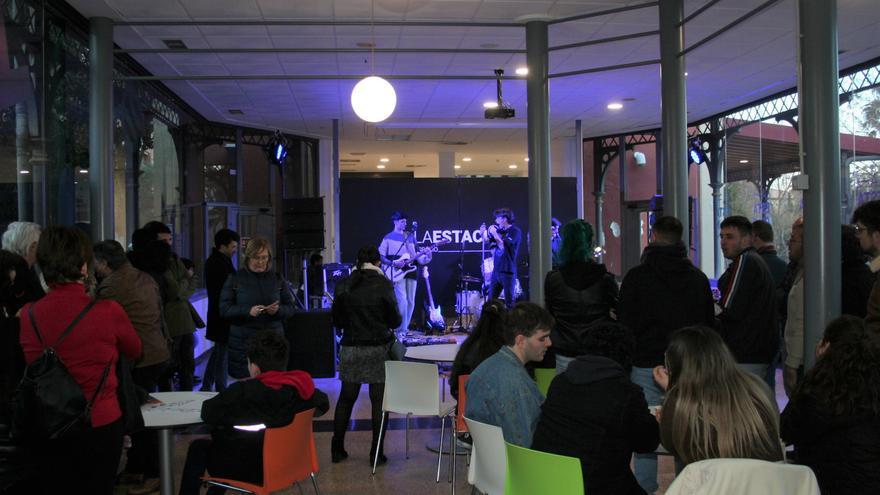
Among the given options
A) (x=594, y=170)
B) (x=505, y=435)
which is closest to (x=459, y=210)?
(x=594, y=170)

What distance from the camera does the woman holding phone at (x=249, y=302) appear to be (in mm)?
5875

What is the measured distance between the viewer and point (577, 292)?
466 centimetres

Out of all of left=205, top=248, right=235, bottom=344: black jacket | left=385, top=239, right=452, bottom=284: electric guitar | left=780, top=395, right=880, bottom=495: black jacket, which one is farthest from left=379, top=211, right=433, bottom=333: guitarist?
left=780, top=395, right=880, bottom=495: black jacket

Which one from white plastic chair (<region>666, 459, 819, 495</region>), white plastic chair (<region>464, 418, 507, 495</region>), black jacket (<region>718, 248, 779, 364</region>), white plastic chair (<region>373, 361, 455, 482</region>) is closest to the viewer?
white plastic chair (<region>666, 459, 819, 495</region>)

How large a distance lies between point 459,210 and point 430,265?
117 centimetres

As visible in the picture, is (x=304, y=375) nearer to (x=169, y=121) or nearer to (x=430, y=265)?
(x=169, y=121)

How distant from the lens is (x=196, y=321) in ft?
23.7

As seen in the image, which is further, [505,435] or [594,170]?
[594,170]

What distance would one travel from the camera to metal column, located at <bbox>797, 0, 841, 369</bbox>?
4184 millimetres

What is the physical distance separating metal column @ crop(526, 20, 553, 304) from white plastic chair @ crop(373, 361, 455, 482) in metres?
2.62

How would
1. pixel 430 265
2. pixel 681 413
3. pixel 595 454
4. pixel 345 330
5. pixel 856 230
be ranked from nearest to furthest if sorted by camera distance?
1. pixel 681 413
2. pixel 595 454
3. pixel 856 230
4. pixel 345 330
5. pixel 430 265

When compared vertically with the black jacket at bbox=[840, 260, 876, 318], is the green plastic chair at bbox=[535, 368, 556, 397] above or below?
below

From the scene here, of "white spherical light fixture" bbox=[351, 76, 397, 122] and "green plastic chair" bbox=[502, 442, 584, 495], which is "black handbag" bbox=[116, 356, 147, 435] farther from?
"white spherical light fixture" bbox=[351, 76, 397, 122]

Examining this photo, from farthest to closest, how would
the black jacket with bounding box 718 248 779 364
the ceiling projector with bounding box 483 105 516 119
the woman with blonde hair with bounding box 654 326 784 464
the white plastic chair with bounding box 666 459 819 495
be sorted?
the ceiling projector with bounding box 483 105 516 119, the black jacket with bounding box 718 248 779 364, the woman with blonde hair with bounding box 654 326 784 464, the white plastic chair with bounding box 666 459 819 495
